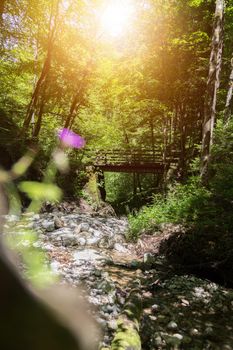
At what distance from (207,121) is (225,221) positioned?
4.44m

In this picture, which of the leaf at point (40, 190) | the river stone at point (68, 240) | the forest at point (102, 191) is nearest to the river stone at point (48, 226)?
the forest at point (102, 191)

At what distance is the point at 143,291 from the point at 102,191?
54.6 feet

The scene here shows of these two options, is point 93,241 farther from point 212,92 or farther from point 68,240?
point 212,92

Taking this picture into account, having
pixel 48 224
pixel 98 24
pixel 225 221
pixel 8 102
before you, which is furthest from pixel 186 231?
pixel 98 24

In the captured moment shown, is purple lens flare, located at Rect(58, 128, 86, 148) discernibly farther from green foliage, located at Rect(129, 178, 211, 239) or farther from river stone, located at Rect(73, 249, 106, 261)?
river stone, located at Rect(73, 249, 106, 261)

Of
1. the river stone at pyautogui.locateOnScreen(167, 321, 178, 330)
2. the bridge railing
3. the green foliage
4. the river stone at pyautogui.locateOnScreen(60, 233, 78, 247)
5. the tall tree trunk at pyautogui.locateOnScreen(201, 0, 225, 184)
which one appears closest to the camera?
the river stone at pyautogui.locateOnScreen(167, 321, 178, 330)

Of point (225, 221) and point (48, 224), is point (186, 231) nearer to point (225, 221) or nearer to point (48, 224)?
point (225, 221)

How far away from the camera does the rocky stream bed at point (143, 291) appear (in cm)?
519

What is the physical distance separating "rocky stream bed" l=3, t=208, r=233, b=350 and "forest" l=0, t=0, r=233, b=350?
1.3 inches

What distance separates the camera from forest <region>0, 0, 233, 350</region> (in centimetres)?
134

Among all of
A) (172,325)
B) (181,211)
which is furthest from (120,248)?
(172,325)

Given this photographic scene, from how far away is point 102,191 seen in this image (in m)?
23.7

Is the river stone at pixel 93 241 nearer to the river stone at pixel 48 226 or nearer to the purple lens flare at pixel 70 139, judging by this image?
the river stone at pixel 48 226

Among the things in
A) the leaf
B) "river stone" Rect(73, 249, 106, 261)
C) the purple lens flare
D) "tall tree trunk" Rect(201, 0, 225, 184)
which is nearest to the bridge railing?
the purple lens flare
